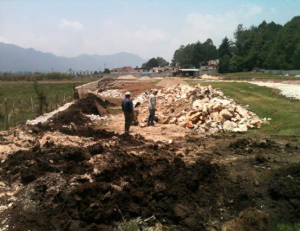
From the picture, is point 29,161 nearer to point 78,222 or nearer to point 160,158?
point 78,222

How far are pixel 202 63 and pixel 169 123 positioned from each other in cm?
9496

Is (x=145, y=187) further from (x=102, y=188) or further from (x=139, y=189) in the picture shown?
(x=102, y=188)

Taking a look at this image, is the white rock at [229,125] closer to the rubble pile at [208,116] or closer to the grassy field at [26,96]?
the rubble pile at [208,116]

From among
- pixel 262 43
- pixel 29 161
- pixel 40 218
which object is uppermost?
pixel 262 43

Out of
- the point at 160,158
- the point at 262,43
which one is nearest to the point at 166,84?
the point at 160,158

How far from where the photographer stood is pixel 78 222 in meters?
4.23

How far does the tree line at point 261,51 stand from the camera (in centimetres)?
6412

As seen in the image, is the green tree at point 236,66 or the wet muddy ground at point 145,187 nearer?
the wet muddy ground at point 145,187

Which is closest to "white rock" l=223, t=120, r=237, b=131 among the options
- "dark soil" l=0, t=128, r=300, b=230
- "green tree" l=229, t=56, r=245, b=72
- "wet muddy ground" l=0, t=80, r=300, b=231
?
"wet muddy ground" l=0, t=80, r=300, b=231

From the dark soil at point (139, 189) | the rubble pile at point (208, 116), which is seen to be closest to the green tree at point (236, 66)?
the rubble pile at point (208, 116)

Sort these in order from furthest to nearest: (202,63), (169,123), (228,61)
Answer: (202,63)
(228,61)
(169,123)

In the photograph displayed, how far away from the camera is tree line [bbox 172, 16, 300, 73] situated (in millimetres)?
64125

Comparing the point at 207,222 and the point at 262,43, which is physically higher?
the point at 262,43

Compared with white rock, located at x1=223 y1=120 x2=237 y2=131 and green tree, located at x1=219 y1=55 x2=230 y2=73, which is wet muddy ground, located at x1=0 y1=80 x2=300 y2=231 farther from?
green tree, located at x1=219 y1=55 x2=230 y2=73
